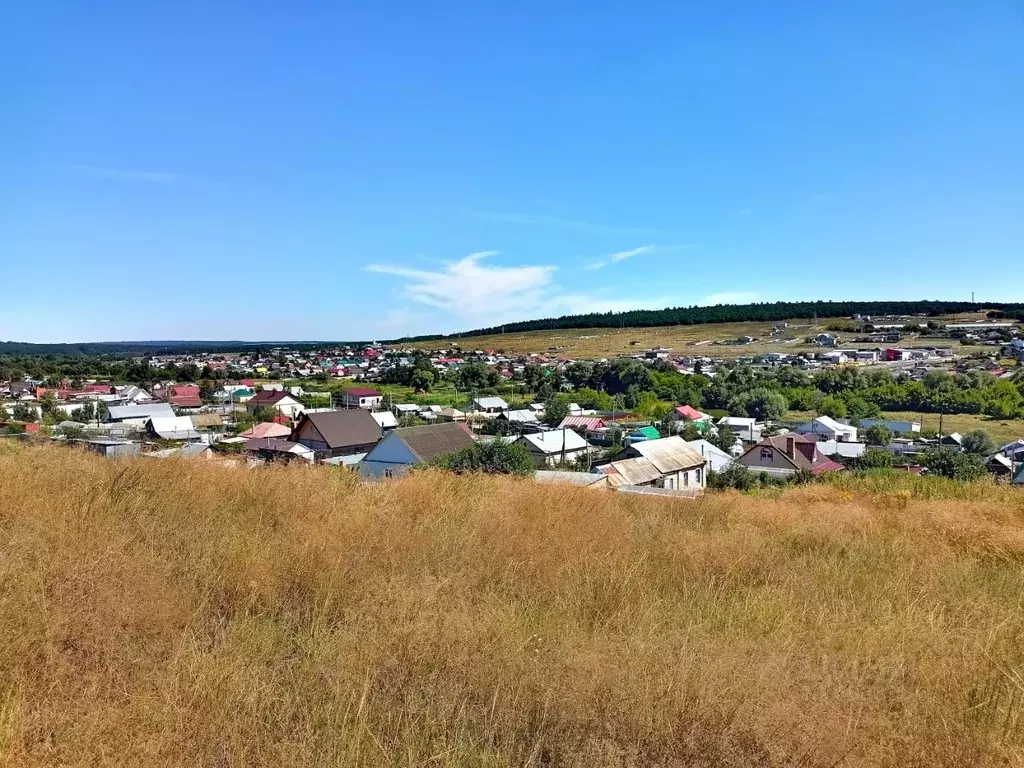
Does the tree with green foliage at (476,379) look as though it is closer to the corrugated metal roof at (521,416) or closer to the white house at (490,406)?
the white house at (490,406)

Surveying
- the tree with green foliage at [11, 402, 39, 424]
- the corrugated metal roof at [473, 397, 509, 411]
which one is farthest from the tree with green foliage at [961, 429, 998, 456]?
the tree with green foliage at [11, 402, 39, 424]

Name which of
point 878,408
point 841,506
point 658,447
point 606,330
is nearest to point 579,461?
point 658,447

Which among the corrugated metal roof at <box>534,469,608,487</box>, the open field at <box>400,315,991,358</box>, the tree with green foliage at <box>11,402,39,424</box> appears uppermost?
the open field at <box>400,315,991,358</box>

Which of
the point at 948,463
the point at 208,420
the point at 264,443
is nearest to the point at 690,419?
the point at 948,463

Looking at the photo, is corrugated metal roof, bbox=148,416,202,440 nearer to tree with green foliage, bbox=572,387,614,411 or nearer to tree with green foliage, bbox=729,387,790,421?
tree with green foliage, bbox=572,387,614,411

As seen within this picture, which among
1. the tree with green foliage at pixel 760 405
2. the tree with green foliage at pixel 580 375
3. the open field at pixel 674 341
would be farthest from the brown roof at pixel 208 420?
the open field at pixel 674 341

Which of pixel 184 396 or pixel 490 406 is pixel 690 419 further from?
pixel 184 396
